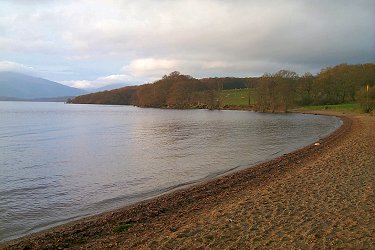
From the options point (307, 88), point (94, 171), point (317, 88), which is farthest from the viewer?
point (307, 88)

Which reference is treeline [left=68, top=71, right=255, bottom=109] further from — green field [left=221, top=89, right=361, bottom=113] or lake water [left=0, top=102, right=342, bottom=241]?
lake water [left=0, top=102, right=342, bottom=241]

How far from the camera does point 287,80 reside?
98.9 meters

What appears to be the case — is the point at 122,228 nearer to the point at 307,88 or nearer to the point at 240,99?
the point at 307,88

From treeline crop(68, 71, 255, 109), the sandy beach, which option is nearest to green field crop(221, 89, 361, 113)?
treeline crop(68, 71, 255, 109)

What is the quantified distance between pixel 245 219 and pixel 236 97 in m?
137

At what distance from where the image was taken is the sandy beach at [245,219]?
8.00 metres

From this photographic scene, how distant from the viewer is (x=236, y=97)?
14450 centimetres

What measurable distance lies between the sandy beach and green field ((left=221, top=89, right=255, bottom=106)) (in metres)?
115

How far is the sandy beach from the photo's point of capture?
8.00 meters

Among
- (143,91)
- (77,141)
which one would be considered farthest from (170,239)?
(143,91)

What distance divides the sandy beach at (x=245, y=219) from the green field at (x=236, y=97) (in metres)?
115

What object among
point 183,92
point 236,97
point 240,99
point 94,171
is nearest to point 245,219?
point 94,171

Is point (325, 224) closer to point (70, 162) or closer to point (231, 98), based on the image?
point (70, 162)

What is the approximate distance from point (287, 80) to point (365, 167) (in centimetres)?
8645
